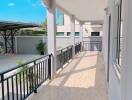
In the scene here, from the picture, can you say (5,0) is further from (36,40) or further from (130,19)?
(130,19)

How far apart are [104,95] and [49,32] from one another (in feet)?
8.01

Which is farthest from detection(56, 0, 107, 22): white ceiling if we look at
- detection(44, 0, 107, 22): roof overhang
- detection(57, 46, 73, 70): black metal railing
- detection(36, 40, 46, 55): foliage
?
detection(36, 40, 46, 55): foliage

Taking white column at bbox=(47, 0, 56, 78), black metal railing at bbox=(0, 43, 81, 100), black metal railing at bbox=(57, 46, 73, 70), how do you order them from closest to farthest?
1. black metal railing at bbox=(0, 43, 81, 100)
2. white column at bbox=(47, 0, 56, 78)
3. black metal railing at bbox=(57, 46, 73, 70)

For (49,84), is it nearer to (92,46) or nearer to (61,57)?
(61,57)

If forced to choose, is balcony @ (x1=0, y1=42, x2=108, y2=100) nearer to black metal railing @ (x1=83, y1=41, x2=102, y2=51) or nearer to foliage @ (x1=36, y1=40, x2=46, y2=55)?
black metal railing @ (x1=83, y1=41, x2=102, y2=51)

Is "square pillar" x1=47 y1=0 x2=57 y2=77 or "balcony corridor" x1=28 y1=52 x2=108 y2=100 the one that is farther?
"square pillar" x1=47 y1=0 x2=57 y2=77

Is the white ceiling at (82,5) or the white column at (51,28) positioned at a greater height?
the white ceiling at (82,5)

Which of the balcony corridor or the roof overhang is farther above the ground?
the roof overhang

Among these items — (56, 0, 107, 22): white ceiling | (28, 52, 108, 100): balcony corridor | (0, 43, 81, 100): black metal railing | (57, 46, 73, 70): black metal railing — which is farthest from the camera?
(57, 46, 73, 70): black metal railing

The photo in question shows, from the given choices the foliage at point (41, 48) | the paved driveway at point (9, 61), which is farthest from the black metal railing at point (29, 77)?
the foliage at point (41, 48)

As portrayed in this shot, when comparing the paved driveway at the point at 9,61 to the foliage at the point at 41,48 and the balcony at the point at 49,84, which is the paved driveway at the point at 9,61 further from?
the balcony at the point at 49,84

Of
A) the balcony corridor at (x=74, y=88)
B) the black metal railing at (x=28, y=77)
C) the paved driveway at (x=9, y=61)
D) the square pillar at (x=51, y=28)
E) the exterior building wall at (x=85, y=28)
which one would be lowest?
the paved driveway at (x=9, y=61)

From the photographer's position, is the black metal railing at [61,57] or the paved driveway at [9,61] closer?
the black metal railing at [61,57]

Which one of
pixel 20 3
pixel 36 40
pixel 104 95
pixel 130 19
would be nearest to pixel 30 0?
pixel 20 3
